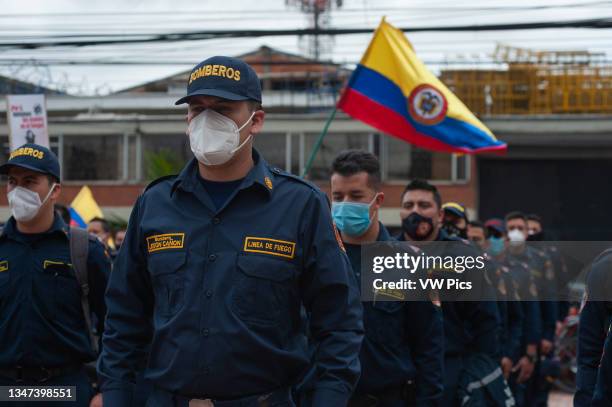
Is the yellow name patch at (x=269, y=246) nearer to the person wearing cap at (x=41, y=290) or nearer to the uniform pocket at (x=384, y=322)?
the uniform pocket at (x=384, y=322)

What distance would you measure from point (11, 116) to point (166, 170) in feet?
41.6

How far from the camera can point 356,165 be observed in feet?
18.9

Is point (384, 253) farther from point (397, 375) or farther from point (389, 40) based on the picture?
point (389, 40)

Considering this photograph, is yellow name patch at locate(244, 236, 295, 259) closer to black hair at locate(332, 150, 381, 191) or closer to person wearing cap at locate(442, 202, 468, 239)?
black hair at locate(332, 150, 381, 191)

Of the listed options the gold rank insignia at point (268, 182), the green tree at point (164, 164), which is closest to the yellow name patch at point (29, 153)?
the gold rank insignia at point (268, 182)

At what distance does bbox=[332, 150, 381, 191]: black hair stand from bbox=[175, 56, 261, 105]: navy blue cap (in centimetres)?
204

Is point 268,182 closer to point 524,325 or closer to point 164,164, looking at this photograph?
point 524,325

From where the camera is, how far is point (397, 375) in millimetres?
5430

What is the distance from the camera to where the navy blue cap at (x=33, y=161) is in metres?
5.73

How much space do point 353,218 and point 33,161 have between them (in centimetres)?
185

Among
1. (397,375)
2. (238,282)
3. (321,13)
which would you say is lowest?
(397,375)

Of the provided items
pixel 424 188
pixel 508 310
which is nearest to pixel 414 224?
pixel 424 188

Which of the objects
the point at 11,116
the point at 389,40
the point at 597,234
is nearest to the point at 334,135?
the point at 597,234

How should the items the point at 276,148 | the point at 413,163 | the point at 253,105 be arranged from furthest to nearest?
the point at 276,148 < the point at 413,163 < the point at 253,105
